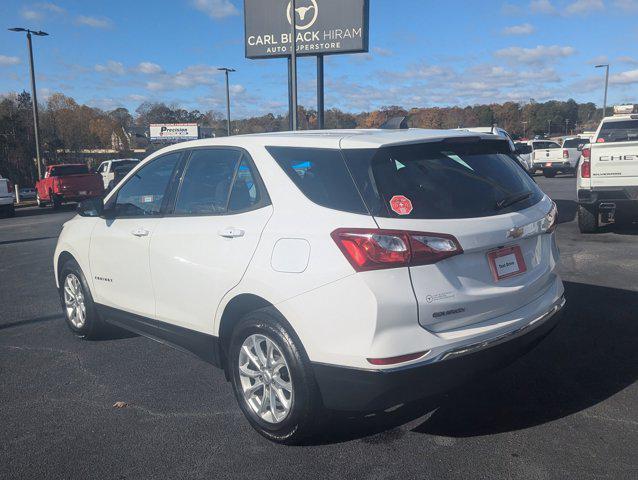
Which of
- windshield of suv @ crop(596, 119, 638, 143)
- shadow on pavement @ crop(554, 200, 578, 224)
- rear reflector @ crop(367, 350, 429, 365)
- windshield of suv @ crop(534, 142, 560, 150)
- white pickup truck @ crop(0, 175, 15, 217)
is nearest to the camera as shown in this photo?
rear reflector @ crop(367, 350, 429, 365)

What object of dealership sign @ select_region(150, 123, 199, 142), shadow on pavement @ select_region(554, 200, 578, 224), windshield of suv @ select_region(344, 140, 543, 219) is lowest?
shadow on pavement @ select_region(554, 200, 578, 224)

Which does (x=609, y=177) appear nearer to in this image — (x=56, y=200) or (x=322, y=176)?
(x=322, y=176)

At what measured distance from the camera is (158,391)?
13.5 ft

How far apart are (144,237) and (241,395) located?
1444 mm

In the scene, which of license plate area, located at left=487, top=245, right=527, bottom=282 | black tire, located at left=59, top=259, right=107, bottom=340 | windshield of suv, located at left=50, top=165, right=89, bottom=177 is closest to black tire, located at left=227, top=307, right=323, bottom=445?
license plate area, located at left=487, top=245, right=527, bottom=282

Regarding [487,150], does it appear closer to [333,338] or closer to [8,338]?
[333,338]

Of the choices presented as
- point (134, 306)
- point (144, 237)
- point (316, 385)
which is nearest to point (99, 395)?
point (134, 306)

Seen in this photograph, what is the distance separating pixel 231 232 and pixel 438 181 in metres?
1.27

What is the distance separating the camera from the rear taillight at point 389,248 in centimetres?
282

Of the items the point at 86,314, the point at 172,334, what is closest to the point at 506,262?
the point at 172,334

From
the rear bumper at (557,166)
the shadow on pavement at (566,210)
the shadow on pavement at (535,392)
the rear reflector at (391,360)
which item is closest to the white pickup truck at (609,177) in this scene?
the shadow on pavement at (566,210)

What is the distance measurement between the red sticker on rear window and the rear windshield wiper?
629 mm

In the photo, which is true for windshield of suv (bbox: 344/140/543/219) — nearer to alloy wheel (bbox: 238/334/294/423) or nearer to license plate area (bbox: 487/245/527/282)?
license plate area (bbox: 487/245/527/282)

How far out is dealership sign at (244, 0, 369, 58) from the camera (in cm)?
2223
